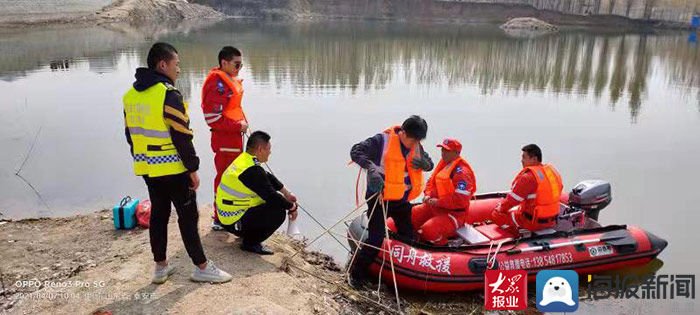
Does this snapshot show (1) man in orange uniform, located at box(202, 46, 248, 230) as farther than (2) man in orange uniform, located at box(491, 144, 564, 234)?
No

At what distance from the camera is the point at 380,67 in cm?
1755

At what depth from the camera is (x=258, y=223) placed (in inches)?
162

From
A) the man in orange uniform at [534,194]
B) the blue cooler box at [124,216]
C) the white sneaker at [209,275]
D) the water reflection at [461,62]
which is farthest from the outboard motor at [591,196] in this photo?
the water reflection at [461,62]

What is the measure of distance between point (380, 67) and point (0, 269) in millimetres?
14526

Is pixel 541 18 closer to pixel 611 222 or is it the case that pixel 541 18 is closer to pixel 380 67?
pixel 380 67

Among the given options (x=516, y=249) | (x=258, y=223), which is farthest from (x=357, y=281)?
(x=516, y=249)

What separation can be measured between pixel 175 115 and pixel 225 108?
4.52 feet

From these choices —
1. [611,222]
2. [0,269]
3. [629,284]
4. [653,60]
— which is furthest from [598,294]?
[653,60]

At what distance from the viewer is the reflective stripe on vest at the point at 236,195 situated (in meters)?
4.01

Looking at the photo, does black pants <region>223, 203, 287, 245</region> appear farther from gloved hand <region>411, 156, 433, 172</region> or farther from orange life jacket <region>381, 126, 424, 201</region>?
gloved hand <region>411, 156, 433, 172</region>

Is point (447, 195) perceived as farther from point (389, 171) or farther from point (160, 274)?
point (160, 274)

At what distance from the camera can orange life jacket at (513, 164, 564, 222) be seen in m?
5.05

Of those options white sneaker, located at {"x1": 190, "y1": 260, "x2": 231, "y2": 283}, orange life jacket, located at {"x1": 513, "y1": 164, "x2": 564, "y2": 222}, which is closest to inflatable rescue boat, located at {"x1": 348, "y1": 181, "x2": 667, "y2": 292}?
orange life jacket, located at {"x1": 513, "y1": 164, "x2": 564, "y2": 222}

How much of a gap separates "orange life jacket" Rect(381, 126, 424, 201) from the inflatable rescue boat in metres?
0.47
